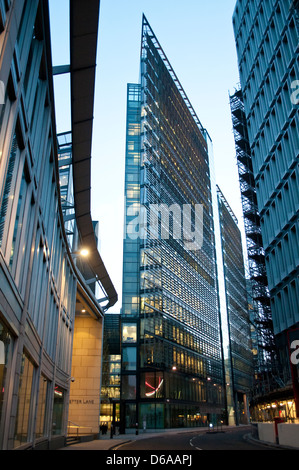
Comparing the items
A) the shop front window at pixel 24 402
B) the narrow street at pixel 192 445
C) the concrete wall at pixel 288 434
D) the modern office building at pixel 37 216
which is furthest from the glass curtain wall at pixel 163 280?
the shop front window at pixel 24 402

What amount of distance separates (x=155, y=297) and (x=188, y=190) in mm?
29884

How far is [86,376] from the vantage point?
1319 inches

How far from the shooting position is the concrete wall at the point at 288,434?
823 inches

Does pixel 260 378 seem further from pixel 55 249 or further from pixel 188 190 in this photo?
pixel 188 190

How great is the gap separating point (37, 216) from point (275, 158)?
3228cm

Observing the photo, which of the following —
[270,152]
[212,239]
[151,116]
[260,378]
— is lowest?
[260,378]

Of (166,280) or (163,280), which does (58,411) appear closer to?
(163,280)

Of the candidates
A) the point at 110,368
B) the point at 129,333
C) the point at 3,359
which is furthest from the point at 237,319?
the point at 3,359

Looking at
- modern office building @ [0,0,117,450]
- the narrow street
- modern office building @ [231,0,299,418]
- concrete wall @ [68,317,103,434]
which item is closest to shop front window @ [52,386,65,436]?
modern office building @ [0,0,117,450]

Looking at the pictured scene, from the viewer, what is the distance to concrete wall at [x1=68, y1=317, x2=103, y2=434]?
3231 centimetres

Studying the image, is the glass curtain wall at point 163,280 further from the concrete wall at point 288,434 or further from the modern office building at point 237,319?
the concrete wall at point 288,434

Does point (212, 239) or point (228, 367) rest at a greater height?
point (212, 239)

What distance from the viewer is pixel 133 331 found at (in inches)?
2302

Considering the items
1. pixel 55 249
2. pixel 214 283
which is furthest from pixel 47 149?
pixel 214 283
